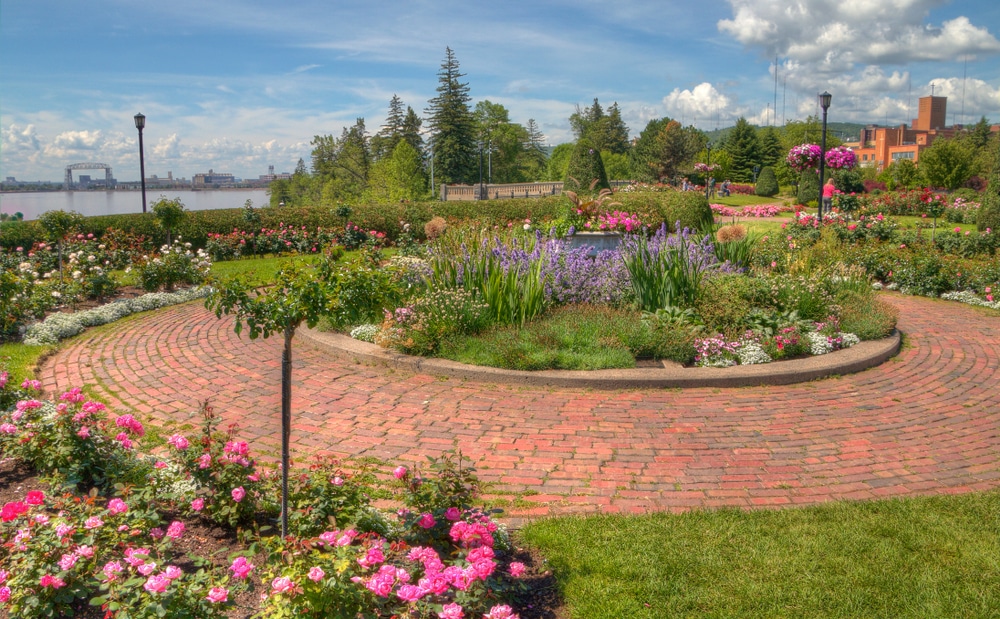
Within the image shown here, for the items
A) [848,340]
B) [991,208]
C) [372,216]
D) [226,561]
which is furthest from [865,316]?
[991,208]

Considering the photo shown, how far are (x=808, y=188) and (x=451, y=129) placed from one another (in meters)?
36.7

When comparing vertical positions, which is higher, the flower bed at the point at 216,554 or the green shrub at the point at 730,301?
the green shrub at the point at 730,301

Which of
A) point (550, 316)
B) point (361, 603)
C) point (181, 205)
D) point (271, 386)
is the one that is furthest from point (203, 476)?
point (181, 205)

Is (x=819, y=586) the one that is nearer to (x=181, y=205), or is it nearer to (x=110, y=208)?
(x=181, y=205)

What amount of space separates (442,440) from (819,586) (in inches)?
104

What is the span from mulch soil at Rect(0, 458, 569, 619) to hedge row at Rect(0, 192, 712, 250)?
317 inches

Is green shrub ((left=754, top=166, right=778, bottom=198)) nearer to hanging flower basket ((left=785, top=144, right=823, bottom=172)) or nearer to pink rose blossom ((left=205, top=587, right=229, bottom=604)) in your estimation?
hanging flower basket ((left=785, top=144, right=823, bottom=172))

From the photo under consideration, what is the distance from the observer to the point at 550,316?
25.8ft

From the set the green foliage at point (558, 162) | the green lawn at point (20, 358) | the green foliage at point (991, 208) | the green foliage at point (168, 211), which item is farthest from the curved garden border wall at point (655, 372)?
the green foliage at point (558, 162)

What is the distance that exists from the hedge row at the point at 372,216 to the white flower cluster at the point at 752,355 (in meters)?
5.31

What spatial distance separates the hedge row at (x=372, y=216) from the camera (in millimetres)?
13523

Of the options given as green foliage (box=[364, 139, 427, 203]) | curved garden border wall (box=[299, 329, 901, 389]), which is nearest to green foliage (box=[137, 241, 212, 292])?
curved garden border wall (box=[299, 329, 901, 389])

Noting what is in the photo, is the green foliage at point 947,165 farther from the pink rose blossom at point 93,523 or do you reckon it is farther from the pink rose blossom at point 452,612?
the pink rose blossom at point 93,523

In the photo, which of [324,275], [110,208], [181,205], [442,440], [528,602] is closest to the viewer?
[528,602]
